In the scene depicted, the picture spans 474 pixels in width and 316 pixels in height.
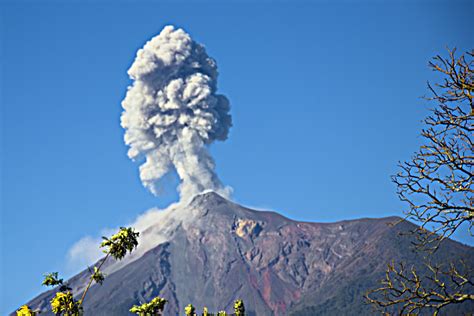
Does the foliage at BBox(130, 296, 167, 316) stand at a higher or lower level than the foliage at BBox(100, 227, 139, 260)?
lower

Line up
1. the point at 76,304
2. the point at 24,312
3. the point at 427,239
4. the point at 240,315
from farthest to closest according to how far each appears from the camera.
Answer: the point at 240,315
the point at 76,304
the point at 24,312
the point at 427,239

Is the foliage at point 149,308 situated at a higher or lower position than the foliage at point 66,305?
lower

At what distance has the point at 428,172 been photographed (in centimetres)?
1293

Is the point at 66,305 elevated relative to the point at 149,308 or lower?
elevated

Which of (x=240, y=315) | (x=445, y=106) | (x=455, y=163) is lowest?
(x=455, y=163)

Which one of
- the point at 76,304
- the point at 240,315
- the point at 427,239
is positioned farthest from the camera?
the point at 240,315

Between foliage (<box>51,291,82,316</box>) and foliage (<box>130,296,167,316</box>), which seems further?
foliage (<box>130,296,167,316</box>)

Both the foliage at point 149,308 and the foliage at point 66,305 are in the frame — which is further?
the foliage at point 149,308

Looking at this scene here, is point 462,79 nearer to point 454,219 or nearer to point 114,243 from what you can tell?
point 454,219

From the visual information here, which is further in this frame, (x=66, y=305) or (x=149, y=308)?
(x=149, y=308)

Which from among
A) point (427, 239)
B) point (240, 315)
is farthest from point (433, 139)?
point (240, 315)

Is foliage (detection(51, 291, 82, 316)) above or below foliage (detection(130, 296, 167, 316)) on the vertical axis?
above

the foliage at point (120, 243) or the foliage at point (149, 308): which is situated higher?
the foliage at point (120, 243)

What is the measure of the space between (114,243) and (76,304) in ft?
6.55
